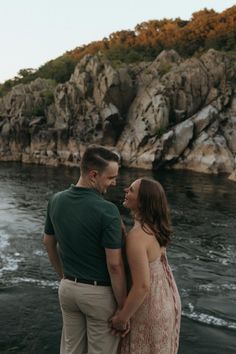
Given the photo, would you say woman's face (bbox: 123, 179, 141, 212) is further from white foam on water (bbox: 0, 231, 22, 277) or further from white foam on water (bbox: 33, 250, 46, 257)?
white foam on water (bbox: 33, 250, 46, 257)

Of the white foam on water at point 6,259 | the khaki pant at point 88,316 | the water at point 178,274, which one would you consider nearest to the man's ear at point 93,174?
the khaki pant at point 88,316

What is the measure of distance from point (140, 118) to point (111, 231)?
184ft

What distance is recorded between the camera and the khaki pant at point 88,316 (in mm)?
4664

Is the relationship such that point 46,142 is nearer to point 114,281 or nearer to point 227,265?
point 227,265

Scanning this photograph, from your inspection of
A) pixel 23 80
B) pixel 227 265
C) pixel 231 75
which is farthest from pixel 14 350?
pixel 23 80

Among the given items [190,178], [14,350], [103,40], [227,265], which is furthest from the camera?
[103,40]

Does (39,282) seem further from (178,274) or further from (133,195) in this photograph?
(133,195)

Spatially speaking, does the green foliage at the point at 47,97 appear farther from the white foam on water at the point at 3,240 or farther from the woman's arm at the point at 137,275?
the woman's arm at the point at 137,275

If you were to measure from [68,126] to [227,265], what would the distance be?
50.3 m

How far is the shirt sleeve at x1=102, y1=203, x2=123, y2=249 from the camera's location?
4.46 m

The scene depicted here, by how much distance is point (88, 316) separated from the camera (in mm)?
4746

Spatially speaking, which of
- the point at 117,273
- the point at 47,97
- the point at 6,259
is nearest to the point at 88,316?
the point at 117,273

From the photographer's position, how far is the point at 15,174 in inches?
1825

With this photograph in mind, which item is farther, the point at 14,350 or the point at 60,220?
the point at 14,350
